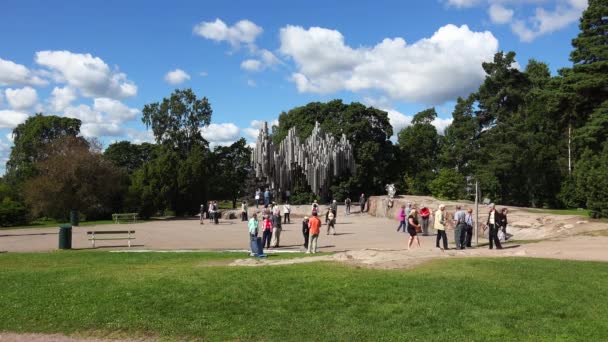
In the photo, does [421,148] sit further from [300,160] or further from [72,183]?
[72,183]

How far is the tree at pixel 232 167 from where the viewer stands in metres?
74.6

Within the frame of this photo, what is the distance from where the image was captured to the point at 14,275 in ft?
47.2

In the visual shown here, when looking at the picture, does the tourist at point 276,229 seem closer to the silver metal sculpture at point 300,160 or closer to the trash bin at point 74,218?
the trash bin at point 74,218

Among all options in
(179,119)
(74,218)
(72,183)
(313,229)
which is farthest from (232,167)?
(313,229)

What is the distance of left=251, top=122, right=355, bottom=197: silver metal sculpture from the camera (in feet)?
167

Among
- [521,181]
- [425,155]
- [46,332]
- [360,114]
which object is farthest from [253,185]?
[46,332]

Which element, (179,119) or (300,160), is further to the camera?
(179,119)

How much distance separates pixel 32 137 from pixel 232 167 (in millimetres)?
27465

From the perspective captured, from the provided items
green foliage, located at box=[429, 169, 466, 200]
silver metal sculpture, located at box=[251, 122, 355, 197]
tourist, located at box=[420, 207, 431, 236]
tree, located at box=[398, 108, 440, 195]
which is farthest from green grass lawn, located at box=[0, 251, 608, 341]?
tree, located at box=[398, 108, 440, 195]

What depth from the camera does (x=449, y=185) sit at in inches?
2511

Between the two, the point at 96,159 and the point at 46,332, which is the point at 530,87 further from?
the point at 46,332

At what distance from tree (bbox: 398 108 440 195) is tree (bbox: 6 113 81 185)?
48600mm

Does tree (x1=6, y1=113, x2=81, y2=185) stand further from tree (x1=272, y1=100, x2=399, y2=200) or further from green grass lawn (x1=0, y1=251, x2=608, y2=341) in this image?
green grass lawn (x1=0, y1=251, x2=608, y2=341)

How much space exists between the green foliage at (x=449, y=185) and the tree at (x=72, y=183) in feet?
122
